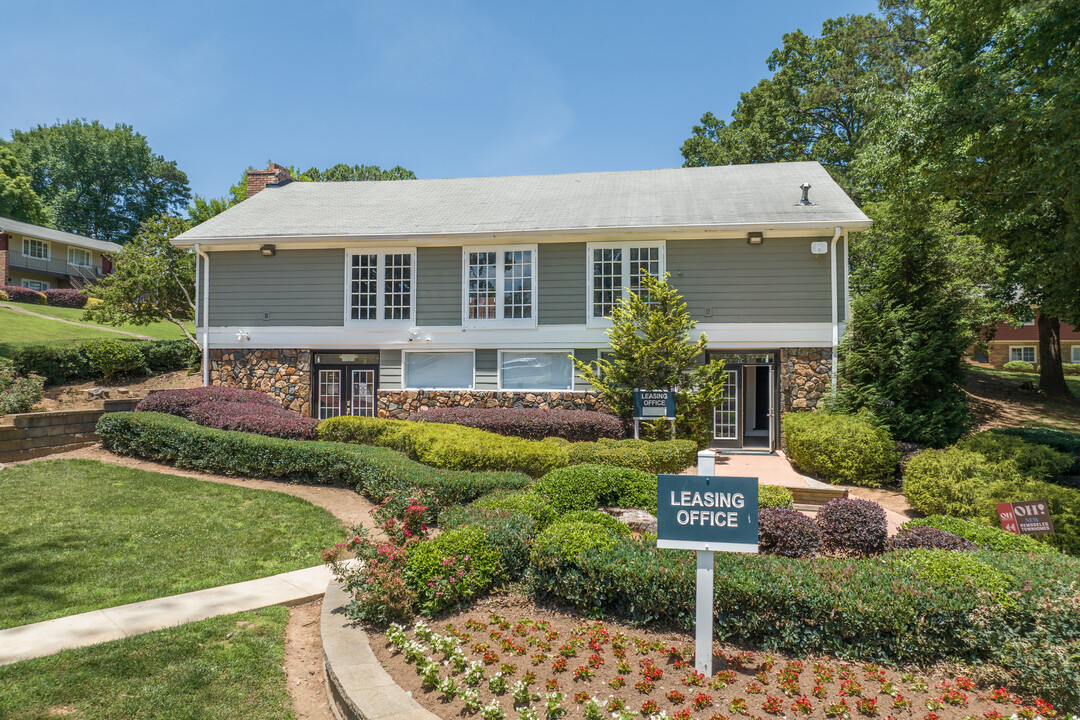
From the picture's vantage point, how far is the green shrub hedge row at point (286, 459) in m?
7.32

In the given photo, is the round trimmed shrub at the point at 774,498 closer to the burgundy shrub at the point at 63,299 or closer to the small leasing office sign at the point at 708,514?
the small leasing office sign at the point at 708,514

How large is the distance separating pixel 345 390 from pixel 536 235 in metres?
6.03

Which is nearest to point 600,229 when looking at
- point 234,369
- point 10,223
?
point 234,369

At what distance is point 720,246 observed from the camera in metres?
13.1

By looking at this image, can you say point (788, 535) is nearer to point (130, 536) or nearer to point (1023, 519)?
point (1023, 519)

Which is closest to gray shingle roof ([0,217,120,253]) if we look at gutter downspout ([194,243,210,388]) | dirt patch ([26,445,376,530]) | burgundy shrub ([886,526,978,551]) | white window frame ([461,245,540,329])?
gutter downspout ([194,243,210,388])

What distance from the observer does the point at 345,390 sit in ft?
48.1

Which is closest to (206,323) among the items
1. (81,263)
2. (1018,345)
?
(81,263)

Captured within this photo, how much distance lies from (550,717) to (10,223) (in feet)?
150

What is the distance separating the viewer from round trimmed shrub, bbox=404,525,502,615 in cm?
443

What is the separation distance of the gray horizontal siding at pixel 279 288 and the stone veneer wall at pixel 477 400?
2352mm

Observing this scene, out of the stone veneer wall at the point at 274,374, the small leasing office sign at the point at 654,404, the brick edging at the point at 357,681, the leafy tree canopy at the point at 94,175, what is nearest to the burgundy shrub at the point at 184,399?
the stone veneer wall at the point at 274,374

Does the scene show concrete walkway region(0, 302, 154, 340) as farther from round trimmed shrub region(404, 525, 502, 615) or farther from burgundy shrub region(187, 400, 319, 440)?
round trimmed shrub region(404, 525, 502, 615)

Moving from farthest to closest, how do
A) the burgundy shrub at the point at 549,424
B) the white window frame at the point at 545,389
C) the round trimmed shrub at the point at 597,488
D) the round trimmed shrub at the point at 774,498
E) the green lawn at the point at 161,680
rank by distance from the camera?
the white window frame at the point at 545,389 → the burgundy shrub at the point at 549,424 → the round trimmed shrub at the point at 774,498 → the round trimmed shrub at the point at 597,488 → the green lawn at the point at 161,680
